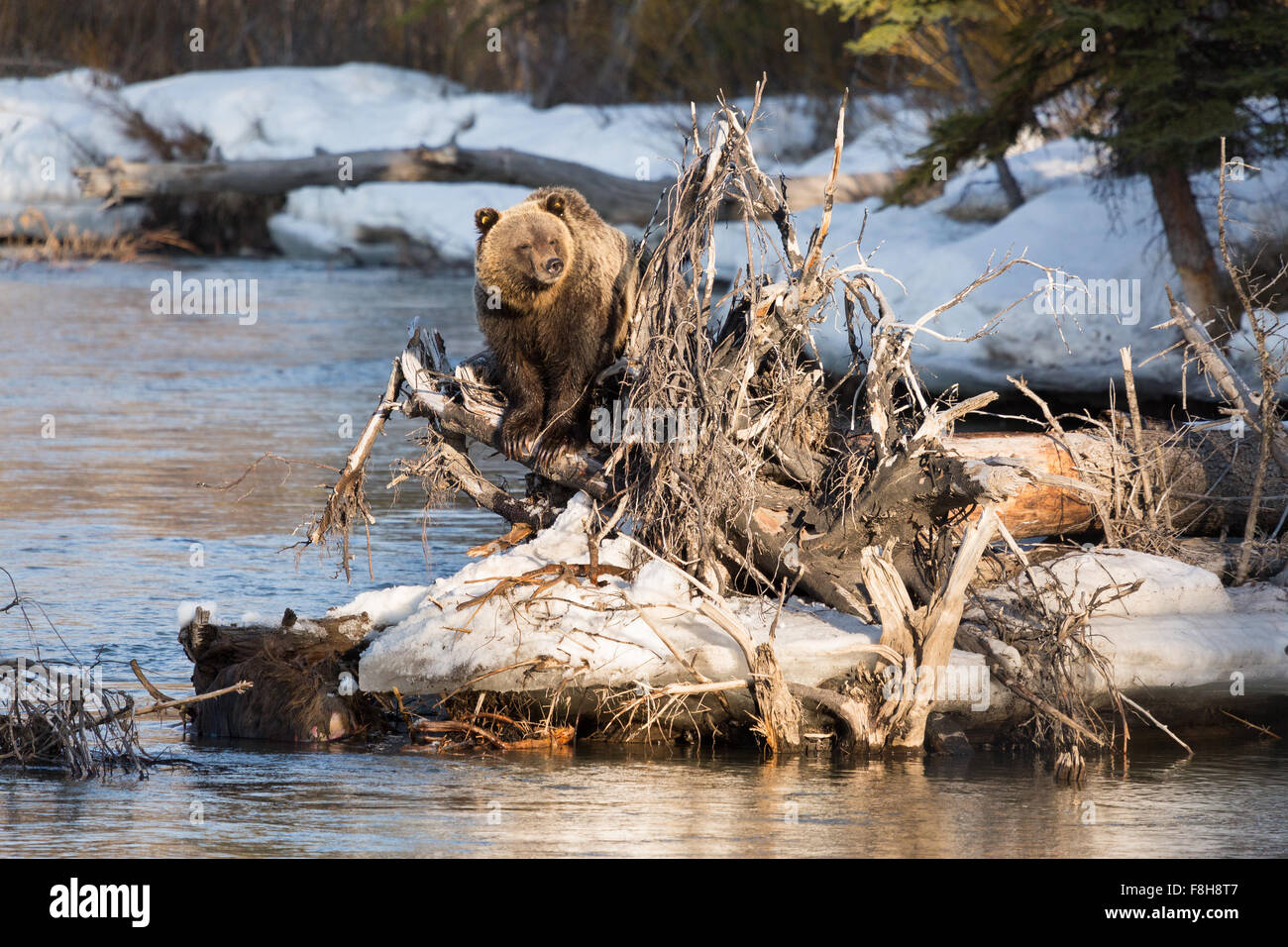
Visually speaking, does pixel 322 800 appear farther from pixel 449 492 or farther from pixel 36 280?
pixel 36 280

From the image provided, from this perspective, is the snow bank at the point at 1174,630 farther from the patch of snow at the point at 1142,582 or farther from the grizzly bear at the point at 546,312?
the grizzly bear at the point at 546,312

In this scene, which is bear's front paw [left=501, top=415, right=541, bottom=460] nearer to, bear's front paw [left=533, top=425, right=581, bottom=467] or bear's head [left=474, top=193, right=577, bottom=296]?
bear's front paw [left=533, top=425, right=581, bottom=467]

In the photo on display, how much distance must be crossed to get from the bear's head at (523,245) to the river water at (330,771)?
4.70ft

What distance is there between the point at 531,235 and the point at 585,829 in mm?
3048

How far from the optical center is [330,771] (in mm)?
6355

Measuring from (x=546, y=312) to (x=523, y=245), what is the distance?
13.4 inches

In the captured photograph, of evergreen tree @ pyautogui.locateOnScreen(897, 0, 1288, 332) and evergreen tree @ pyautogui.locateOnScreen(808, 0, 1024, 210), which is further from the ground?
evergreen tree @ pyautogui.locateOnScreen(808, 0, 1024, 210)

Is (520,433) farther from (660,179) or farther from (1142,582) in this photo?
(660,179)

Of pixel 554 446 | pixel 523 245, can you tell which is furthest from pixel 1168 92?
pixel 554 446

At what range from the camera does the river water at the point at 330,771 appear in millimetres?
5539

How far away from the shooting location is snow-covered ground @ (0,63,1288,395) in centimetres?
1642

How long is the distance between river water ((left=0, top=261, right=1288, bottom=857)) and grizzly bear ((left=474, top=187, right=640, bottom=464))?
1.05m

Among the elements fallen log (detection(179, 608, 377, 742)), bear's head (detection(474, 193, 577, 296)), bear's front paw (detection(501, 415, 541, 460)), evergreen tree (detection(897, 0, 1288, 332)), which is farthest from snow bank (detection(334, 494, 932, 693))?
evergreen tree (detection(897, 0, 1288, 332))

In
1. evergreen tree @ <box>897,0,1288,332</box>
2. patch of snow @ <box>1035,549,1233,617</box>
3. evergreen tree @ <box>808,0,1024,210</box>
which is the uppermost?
evergreen tree @ <box>808,0,1024,210</box>
